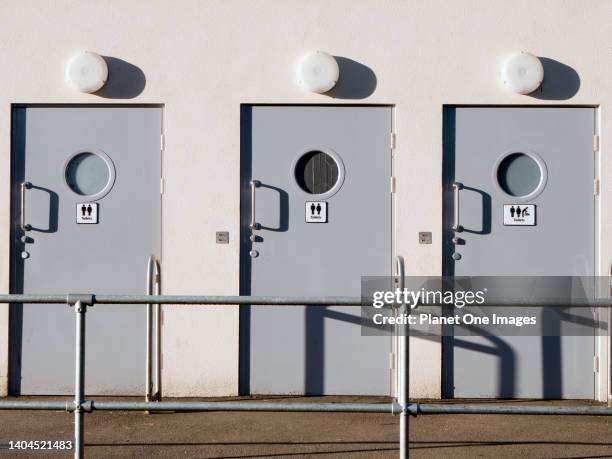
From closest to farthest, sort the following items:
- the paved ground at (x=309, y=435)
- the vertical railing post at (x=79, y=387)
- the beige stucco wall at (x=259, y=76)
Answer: the vertical railing post at (x=79, y=387), the paved ground at (x=309, y=435), the beige stucco wall at (x=259, y=76)

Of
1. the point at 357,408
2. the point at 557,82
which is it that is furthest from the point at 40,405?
the point at 557,82

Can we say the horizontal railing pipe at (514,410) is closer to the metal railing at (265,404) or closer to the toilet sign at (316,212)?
the metal railing at (265,404)

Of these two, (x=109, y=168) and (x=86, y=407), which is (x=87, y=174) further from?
(x=86, y=407)

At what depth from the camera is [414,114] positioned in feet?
23.5

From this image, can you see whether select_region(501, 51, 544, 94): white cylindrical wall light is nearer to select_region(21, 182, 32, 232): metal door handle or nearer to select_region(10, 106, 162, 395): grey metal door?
select_region(10, 106, 162, 395): grey metal door

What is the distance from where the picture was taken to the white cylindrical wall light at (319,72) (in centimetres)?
702

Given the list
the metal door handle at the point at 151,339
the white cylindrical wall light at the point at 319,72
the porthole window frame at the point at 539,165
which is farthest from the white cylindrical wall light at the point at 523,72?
the metal door handle at the point at 151,339

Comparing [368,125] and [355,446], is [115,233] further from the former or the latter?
[355,446]

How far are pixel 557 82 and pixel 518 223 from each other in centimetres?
107

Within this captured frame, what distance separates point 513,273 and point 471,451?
6.21 ft

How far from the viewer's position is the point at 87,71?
23.2ft

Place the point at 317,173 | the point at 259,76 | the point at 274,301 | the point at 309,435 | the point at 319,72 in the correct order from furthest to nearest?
1. the point at 317,173
2. the point at 259,76
3. the point at 319,72
4. the point at 309,435
5. the point at 274,301

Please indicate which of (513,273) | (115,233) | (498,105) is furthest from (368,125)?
(115,233)

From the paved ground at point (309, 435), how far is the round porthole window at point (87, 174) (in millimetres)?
1674
